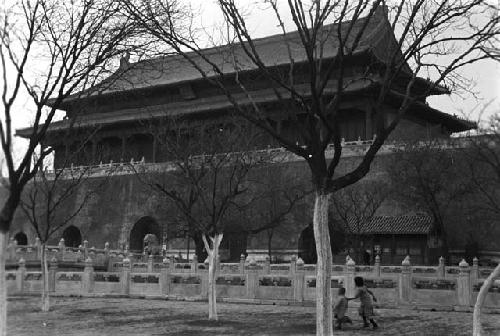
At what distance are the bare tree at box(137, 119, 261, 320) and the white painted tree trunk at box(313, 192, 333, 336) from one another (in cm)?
648

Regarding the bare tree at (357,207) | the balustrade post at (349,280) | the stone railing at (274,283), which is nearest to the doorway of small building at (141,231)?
the bare tree at (357,207)

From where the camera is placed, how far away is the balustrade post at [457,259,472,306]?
16016mm

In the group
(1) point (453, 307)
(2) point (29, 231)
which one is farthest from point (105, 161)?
(1) point (453, 307)

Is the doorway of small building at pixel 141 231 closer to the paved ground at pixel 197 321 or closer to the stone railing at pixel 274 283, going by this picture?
the stone railing at pixel 274 283

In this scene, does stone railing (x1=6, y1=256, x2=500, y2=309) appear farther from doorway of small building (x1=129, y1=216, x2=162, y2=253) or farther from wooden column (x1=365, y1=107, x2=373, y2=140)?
doorway of small building (x1=129, y1=216, x2=162, y2=253)

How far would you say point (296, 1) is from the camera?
25.7 feet

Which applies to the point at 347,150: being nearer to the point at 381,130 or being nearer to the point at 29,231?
the point at 29,231

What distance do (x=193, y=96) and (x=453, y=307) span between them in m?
27.9

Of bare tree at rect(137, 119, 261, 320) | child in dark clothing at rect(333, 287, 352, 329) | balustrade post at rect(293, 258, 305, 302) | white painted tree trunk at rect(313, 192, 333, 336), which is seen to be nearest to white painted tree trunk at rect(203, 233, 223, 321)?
bare tree at rect(137, 119, 261, 320)

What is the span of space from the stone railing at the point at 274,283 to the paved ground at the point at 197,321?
807mm

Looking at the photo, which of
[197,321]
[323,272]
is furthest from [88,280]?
[323,272]

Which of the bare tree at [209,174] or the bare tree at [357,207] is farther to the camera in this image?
the bare tree at [357,207]

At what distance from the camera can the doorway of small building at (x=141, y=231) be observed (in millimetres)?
40969

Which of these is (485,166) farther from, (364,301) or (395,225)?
(364,301)
